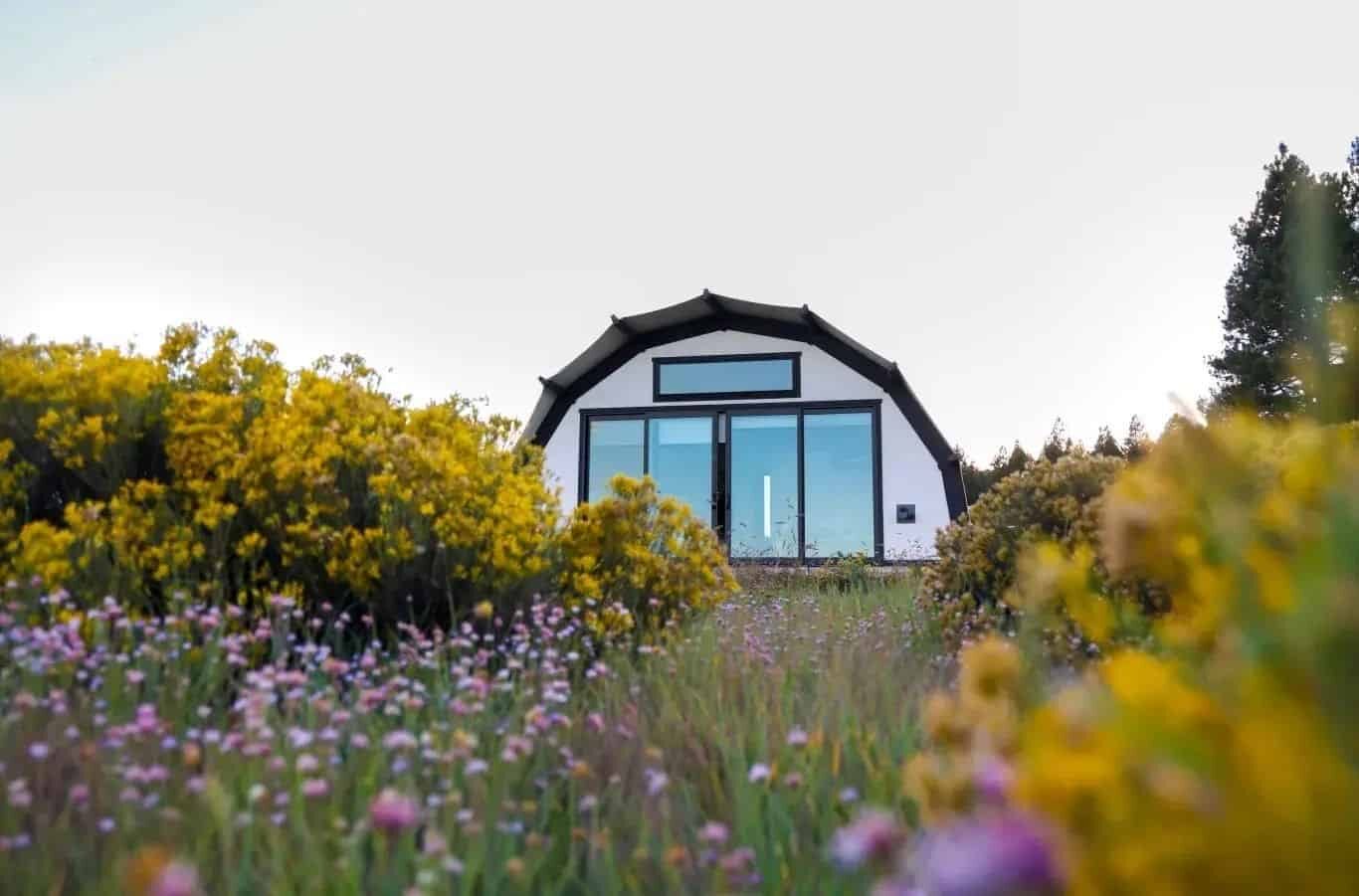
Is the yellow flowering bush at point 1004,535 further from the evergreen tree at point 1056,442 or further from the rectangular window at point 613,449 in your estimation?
the evergreen tree at point 1056,442

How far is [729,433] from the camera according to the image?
17.3m

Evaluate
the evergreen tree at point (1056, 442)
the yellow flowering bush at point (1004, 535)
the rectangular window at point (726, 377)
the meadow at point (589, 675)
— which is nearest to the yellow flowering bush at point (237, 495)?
the meadow at point (589, 675)

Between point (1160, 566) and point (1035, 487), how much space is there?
5.46m

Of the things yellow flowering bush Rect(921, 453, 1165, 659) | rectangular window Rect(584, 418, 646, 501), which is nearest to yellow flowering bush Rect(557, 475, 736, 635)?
yellow flowering bush Rect(921, 453, 1165, 659)

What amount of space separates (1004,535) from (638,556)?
2.67 m

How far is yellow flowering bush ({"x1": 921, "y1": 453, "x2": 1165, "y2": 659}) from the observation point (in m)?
6.17

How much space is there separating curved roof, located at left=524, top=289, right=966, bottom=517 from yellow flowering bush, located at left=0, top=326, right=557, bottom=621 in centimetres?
1160

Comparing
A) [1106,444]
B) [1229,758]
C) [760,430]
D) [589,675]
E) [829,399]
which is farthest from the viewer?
[1106,444]

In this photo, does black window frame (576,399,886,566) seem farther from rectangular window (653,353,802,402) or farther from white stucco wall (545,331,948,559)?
rectangular window (653,353,802,402)

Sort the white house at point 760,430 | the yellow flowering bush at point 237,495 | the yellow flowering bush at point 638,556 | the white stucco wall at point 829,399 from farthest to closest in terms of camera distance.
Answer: the white house at point 760,430 → the white stucco wall at point 829,399 → the yellow flowering bush at point 638,556 → the yellow flowering bush at point 237,495

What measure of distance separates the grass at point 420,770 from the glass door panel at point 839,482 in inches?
485

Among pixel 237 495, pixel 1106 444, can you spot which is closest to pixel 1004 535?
pixel 237 495

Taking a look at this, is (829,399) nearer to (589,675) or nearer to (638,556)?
(638,556)

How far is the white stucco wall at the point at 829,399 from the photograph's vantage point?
53.1 ft
